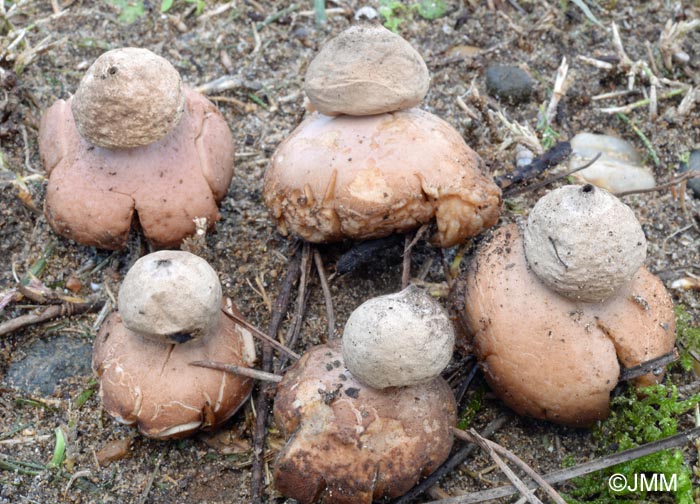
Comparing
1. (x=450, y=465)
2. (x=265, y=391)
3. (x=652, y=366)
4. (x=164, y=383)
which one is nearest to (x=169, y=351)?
(x=164, y=383)

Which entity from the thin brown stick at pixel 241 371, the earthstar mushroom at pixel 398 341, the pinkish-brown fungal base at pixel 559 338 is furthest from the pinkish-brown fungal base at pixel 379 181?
the thin brown stick at pixel 241 371

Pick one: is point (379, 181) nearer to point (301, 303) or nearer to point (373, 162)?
point (373, 162)

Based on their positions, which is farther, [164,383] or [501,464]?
[164,383]

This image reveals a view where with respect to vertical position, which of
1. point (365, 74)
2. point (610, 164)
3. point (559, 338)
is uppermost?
point (365, 74)

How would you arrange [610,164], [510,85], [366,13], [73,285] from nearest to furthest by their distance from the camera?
[73,285] → [610,164] → [510,85] → [366,13]

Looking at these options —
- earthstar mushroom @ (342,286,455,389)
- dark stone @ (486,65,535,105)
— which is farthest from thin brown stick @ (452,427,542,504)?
dark stone @ (486,65,535,105)

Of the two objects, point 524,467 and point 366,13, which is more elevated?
point 366,13

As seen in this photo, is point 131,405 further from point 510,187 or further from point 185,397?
point 510,187

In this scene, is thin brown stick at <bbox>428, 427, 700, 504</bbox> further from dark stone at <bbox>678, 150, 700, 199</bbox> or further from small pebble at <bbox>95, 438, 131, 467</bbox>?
dark stone at <bbox>678, 150, 700, 199</bbox>
